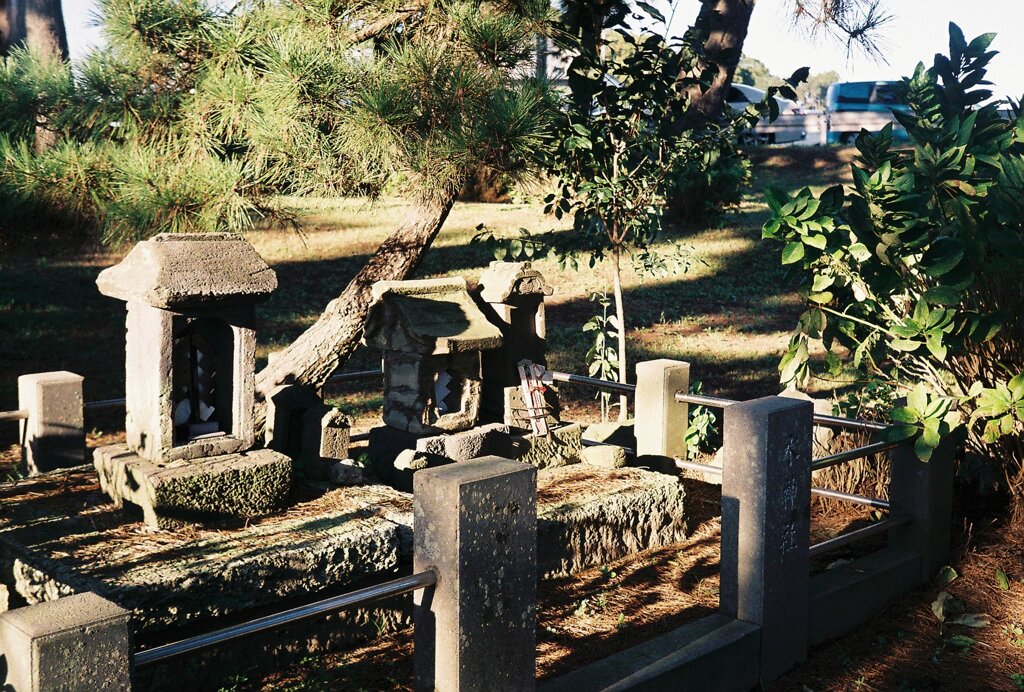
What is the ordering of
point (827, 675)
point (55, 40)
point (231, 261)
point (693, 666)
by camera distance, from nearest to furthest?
point (693, 666) → point (827, 675) → point (231, 261) → point (55, 40)

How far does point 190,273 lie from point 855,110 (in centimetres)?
2922

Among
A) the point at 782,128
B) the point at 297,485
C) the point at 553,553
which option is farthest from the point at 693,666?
the point at 782,128

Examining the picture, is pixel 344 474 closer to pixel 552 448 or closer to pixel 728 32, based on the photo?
pixel 552 448

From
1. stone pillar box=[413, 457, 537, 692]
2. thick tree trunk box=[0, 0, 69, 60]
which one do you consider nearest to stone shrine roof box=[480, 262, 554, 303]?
stone pillar box=[413, 457, 537, 692]

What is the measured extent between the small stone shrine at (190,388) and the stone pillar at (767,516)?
2.23m

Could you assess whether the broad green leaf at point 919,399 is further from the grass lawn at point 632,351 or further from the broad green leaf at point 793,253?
the grass lawn at point 632,351

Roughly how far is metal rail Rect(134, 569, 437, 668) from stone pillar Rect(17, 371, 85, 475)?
390 centimetres

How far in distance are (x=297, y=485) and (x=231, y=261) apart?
1.29 metres

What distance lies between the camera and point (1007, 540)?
17.5 feet

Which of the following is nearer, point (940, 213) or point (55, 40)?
point (940, 213)

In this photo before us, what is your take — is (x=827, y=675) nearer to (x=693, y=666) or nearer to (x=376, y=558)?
(x=693, y=666)

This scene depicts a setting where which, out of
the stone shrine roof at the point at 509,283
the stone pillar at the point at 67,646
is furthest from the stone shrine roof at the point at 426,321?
the stone pillar at the point at 67,646

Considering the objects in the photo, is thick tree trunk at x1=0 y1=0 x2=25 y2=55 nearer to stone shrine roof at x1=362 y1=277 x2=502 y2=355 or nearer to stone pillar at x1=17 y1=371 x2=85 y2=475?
stone pillar at x1=17 y1=371 x2=85 y2=475

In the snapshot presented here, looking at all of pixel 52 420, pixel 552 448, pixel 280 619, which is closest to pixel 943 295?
pixel 552 448
